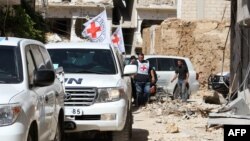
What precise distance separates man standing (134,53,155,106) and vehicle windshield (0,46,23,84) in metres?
11.7

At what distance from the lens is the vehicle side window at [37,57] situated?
7.56 m

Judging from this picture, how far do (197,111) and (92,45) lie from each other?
6026 millimetres

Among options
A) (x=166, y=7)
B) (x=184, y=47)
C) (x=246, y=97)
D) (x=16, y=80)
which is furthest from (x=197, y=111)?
(x=166, y=7)

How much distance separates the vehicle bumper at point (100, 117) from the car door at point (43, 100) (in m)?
1.72

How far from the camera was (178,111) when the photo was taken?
646 inches

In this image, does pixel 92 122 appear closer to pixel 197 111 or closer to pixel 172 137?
pixel 172 137

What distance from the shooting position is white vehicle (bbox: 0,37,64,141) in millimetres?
5758

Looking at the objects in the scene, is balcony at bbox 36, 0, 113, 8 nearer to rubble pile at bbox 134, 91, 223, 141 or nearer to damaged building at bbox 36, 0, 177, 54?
damaged building at bbox 36, 0, 177, 54

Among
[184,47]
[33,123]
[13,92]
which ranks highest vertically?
[13,92]

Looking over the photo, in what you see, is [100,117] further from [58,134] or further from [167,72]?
[167,72]

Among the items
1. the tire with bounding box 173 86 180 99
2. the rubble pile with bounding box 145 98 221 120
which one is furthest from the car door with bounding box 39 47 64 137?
the tire with bounding box 173 86 180 99

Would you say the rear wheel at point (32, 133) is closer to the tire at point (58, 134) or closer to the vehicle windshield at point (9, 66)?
the vehicle windshield at point (9, 66)

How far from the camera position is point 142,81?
18812 mm

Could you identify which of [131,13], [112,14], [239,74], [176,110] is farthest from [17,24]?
[131,13]
